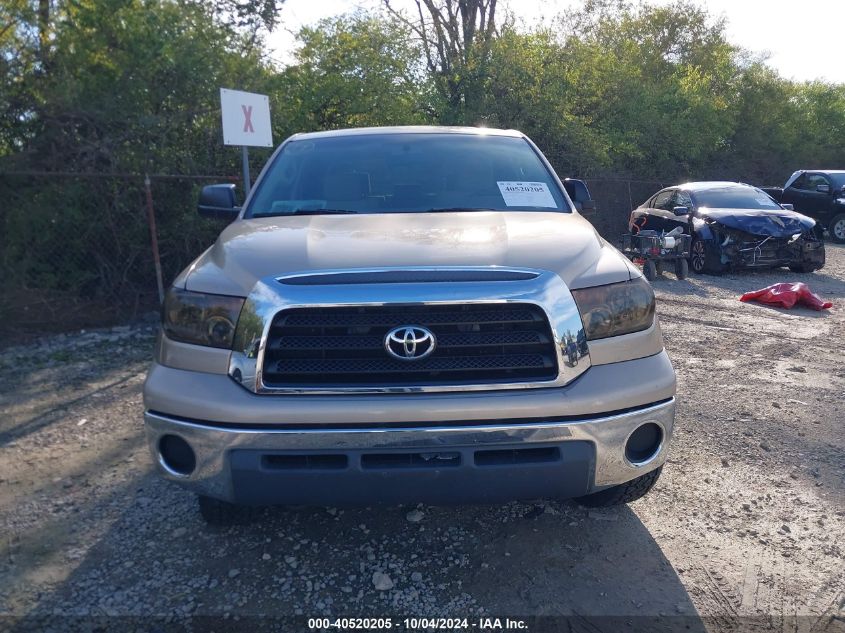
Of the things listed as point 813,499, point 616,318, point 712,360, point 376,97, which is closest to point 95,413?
point 616,318

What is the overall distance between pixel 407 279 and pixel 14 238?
6.75 m

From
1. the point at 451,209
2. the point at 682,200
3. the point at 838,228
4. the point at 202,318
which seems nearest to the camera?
the point at 202,318

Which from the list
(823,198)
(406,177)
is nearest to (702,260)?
(823,198)

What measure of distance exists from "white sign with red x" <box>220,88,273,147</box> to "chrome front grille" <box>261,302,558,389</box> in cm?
530

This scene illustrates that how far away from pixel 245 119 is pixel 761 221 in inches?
328

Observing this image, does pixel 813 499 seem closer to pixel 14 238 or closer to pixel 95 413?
pixel 95 413

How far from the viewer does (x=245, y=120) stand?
24.4ft

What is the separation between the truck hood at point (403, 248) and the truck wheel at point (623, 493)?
954mm

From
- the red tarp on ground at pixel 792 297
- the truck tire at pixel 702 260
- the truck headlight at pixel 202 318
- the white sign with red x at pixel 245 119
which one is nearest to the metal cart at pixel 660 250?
the truck tire at pixel 702 260

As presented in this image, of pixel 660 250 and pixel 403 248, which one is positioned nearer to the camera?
pixel 403 248

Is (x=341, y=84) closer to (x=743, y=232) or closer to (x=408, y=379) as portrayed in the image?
(x=743, y=232)

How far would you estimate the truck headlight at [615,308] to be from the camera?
257cm

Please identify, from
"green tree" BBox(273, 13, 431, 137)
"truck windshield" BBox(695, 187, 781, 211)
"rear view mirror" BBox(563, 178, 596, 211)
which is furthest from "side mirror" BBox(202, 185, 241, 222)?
"truck windshield" BBox(695, 187, 781, 211)

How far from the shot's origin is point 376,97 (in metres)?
11.8
